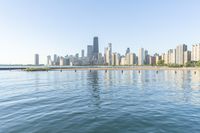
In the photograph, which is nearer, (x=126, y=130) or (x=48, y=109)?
(x=126, y=130)

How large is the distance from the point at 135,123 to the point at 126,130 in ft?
6.94

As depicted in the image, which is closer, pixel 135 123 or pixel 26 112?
pixel 135 123

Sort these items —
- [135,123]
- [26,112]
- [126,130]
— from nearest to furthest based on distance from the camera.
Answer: [126,130], [135,123], [26,112]

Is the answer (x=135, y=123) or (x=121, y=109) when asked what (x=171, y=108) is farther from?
(x=135, y=123)

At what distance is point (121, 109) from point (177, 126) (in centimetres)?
798

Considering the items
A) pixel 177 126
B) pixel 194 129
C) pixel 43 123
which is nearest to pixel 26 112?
pixel 43 123

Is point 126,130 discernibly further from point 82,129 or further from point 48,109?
point 48,109

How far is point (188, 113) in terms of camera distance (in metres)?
19.7

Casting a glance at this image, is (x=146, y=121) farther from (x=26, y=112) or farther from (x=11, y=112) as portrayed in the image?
(x=11, y=112)

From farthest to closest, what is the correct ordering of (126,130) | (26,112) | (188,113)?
1. (26,112)
2. (188,113)
3. (126,130)

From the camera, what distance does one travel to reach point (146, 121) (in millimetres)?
16828

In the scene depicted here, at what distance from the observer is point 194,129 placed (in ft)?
48.0

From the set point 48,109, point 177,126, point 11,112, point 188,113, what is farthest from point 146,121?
point 11,112

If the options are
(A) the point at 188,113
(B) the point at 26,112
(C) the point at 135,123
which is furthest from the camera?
(B) the point at 26,112
